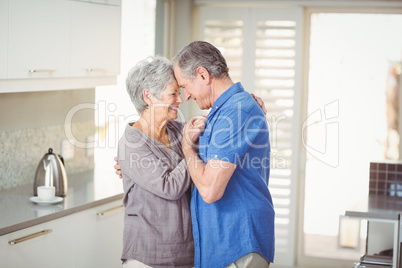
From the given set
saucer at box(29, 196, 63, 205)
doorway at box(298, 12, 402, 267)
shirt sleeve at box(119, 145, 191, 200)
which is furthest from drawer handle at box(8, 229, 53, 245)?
doorway at box(298, 12, 402, 267)

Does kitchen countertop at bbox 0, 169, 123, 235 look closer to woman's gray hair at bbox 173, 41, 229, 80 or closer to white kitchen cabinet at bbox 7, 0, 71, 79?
white kitchen cabinet at bbox 7, 0, 71, 79

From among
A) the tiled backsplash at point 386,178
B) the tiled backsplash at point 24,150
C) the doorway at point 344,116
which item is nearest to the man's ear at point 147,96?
the tiled backsplash at point 24,150

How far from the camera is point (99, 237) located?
309 centimetres

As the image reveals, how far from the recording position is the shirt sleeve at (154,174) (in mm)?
2135

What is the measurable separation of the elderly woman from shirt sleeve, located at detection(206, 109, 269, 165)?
0.71 ft

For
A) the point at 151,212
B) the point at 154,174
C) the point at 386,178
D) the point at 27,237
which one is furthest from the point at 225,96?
the point at 386,178

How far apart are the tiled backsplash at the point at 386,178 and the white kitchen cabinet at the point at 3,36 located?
7.43 ft

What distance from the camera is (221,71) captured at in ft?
6.89

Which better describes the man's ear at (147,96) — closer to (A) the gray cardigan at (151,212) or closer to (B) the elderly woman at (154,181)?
(B) the elderly woman at (154,181)

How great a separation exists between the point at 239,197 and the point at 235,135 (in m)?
0.24

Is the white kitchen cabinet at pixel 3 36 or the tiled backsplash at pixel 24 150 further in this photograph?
the tiled backsplash at pixel 24 150

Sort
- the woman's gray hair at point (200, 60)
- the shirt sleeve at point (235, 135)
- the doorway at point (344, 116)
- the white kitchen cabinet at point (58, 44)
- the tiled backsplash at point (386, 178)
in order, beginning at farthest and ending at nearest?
the doorway at point (344, 116)
the tiled backsplash at point (386, 178)
the white kitchen cabinet at point (58, 44)
the woman's gray hair at point (200, 60)
the shirt sleeve at point (235, 135)

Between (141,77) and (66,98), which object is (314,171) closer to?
(66,98)

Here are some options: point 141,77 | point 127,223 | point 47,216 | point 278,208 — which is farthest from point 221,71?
point 278,208
